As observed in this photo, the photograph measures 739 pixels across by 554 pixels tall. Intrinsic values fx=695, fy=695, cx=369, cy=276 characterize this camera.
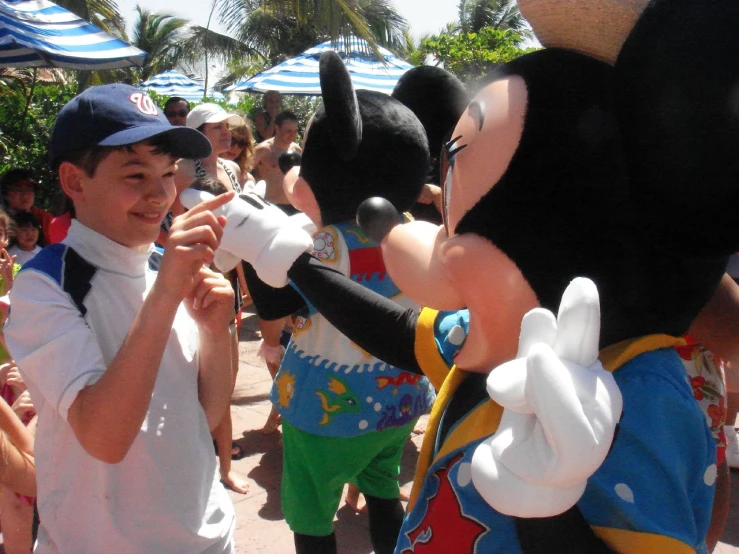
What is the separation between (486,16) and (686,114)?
2671 cm

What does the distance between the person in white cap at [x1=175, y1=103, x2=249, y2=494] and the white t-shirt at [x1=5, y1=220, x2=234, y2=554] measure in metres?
1.05

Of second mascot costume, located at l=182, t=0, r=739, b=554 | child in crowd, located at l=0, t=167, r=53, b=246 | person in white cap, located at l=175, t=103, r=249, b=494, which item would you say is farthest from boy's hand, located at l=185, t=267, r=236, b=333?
child in crowd, located at l=0, t=167, r=53, b=246

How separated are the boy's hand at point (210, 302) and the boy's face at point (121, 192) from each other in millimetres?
160

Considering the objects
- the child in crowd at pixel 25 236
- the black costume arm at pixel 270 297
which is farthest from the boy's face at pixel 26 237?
the black costume arm at pixel 270 297

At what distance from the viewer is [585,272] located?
Result: 43.4 inches

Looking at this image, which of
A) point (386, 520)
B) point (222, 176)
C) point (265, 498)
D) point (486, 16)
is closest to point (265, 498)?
point (265, 498)

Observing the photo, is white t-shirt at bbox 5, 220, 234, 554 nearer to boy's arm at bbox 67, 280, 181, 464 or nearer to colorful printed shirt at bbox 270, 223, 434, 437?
boy's arm at bbox 67, 280, 181, 464

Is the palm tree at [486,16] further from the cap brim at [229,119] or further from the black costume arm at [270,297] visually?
the black costume arm at [270,297]

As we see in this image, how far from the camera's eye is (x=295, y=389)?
84.7 inches

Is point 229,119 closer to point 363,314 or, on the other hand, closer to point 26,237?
point 26,237

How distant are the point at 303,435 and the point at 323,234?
0.62m

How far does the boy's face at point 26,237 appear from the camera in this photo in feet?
13.7

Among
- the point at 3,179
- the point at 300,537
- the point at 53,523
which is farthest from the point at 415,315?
the point at 3,179

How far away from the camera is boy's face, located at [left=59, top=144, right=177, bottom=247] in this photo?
1421 millimetres
